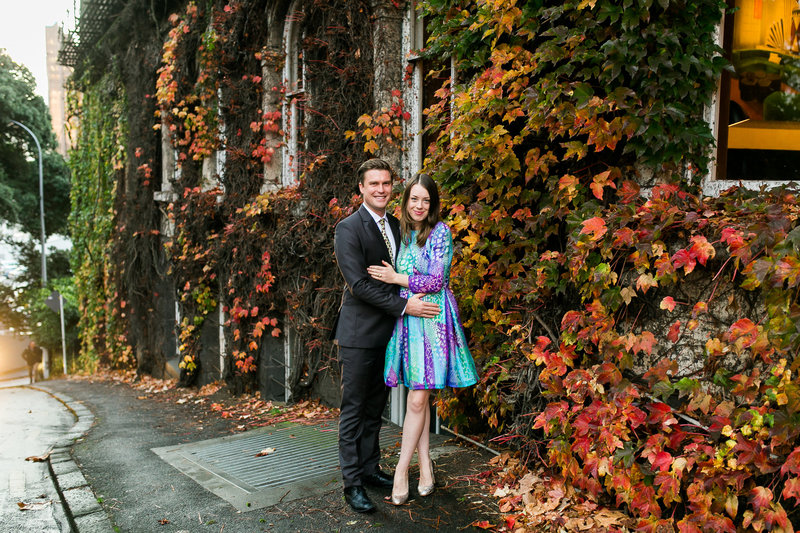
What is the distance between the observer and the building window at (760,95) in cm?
379

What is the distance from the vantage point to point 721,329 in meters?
3.32

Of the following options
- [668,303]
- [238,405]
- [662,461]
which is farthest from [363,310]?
[238,405]

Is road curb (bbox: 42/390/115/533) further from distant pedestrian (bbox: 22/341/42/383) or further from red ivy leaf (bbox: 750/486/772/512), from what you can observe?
distant pedestrian (bbox: 22/341/42/383)

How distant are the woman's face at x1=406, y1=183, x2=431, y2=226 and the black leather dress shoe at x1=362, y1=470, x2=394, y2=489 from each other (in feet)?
5.85

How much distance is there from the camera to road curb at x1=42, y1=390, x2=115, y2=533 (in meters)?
3.99

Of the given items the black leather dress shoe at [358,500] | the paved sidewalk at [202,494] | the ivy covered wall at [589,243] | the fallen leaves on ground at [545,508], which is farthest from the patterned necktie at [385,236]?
the fallen leaves on ground at [545,508]

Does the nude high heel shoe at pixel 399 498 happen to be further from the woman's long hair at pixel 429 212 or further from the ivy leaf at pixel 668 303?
the ivy leaf at pixel 668 303

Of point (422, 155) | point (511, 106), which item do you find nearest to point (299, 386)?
point (422, 155)

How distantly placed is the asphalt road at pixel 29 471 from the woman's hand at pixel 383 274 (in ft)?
8.45

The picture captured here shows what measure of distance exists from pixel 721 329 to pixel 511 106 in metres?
2.07

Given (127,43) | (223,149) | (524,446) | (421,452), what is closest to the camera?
(421,452)

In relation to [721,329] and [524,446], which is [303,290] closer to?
[524,446]

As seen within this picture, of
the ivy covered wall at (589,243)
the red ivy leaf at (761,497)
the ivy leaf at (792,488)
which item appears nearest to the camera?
the ivy leaf at (792,488)

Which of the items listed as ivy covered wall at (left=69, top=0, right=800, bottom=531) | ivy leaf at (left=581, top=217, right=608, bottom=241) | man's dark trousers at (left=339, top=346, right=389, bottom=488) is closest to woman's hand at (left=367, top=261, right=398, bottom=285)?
man's dark trousers at (left=339, top=346, right=389, bottom=488)
